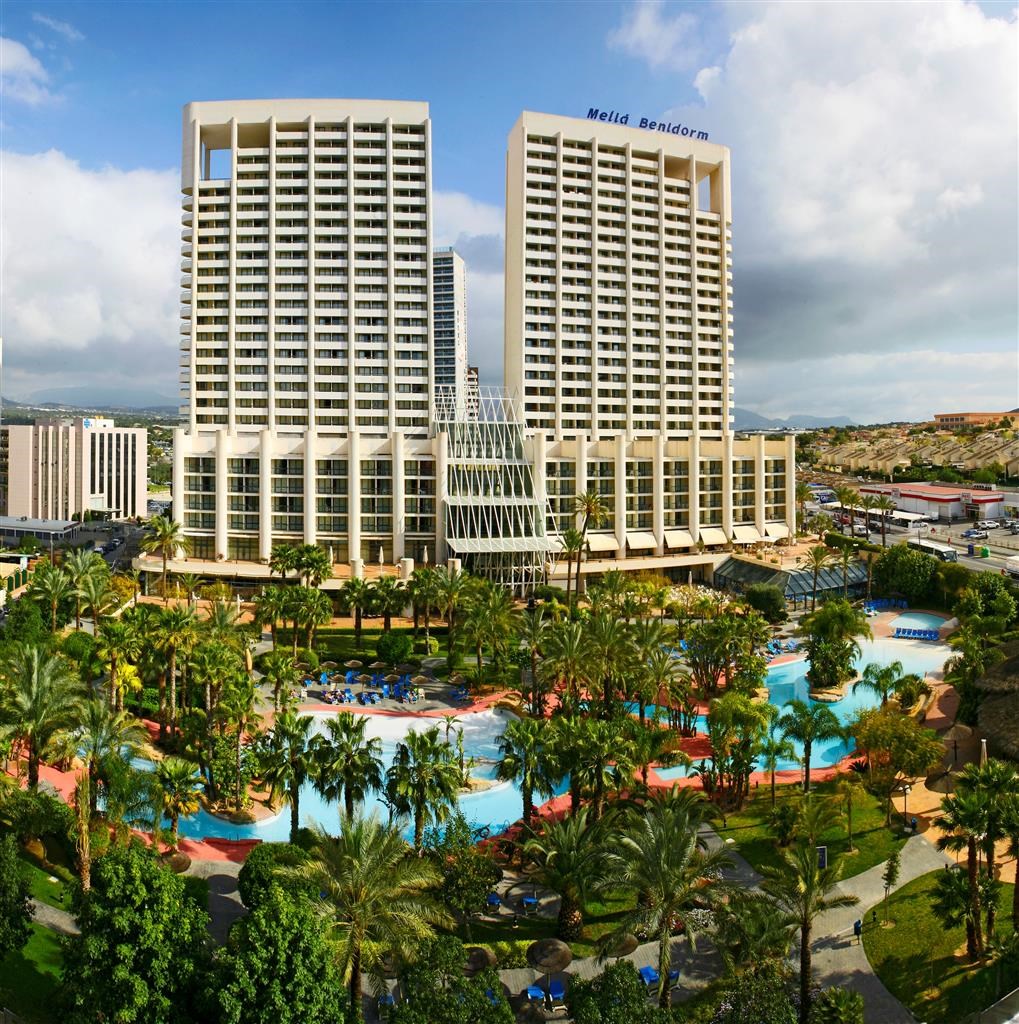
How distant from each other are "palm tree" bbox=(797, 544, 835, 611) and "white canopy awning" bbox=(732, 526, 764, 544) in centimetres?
978

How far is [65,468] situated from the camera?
136500 mm

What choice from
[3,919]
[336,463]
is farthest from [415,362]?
[3,919]

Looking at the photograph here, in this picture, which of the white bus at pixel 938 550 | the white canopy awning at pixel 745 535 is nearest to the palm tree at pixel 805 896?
the white bus at pixel 938 550

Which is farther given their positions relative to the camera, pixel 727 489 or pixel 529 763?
pixel 727 489

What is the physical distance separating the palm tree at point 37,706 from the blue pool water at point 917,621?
2367 inches

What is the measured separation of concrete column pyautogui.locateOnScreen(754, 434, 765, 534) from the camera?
323 feet

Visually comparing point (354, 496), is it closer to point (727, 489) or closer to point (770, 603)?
point (770, 603)

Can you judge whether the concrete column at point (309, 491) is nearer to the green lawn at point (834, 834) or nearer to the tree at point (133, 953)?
the green lawn at point (834, 834)

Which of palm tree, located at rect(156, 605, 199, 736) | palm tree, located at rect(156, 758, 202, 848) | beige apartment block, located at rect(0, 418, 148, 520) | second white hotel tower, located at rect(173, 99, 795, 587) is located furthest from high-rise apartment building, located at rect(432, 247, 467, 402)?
palm tree, located at rect(156, 758, 202, 848)

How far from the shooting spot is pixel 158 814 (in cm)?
3058

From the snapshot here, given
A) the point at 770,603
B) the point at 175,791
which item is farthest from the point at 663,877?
the point at 770,603

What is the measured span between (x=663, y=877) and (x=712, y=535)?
2931 inches

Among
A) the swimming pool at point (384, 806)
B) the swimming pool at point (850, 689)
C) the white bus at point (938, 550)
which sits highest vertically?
the white bus at point (938, 550)

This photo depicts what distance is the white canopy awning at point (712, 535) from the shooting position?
94375 mm
